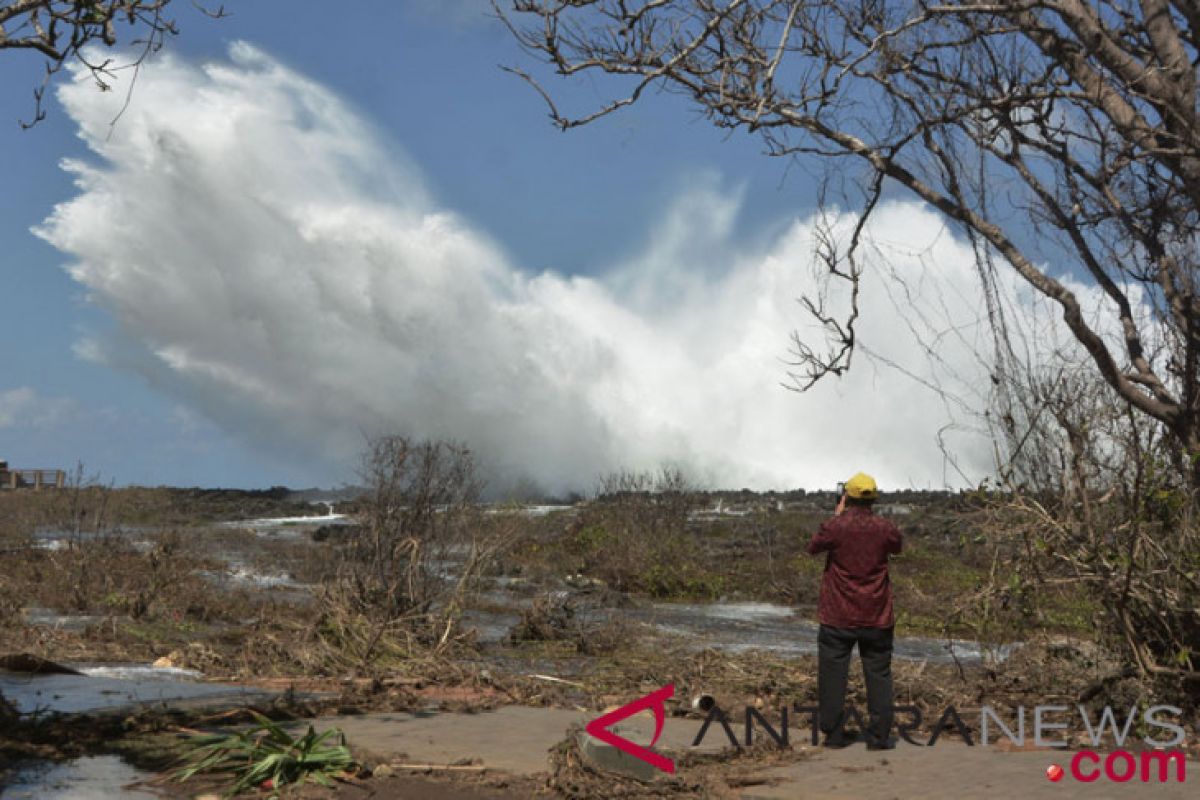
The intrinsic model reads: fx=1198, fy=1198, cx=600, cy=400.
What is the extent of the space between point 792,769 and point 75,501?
16.0m

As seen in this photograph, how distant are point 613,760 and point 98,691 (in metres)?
5.07

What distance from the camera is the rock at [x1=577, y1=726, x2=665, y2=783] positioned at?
7051 mm

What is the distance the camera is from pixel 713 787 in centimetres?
707

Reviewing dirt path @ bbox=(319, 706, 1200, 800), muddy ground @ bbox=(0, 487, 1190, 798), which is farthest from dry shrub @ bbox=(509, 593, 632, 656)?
dirt path @ bbox=(319, 706, 1200, 800)

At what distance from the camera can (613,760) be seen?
23.1 ft

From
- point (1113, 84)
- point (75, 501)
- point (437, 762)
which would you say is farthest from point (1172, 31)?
point (75, 501)

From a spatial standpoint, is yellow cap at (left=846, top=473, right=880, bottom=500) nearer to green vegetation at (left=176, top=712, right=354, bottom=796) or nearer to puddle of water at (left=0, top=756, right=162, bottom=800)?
green vegetation at (left=176, top=712, right=354, bottom=796)

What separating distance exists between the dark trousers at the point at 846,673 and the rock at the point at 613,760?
6.07ft

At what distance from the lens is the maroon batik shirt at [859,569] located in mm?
8492

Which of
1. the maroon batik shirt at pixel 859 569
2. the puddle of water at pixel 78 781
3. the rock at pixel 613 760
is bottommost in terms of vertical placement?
the puddle of water at pixel 78 781

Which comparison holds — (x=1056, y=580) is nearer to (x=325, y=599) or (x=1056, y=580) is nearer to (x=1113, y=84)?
(x=1113, y=84)

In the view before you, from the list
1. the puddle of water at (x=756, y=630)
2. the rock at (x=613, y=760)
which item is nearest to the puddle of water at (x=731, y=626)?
the puddle of water at (x=756, y=630)

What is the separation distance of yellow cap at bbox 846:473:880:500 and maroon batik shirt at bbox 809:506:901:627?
0.24m

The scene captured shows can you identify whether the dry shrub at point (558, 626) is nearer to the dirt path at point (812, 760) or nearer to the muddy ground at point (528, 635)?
the muddy ground at point (528, 635)
